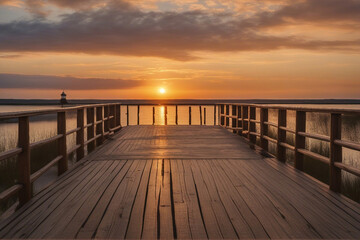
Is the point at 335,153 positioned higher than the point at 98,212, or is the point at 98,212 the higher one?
the point at 335,153

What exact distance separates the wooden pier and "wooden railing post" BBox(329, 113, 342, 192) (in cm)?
12

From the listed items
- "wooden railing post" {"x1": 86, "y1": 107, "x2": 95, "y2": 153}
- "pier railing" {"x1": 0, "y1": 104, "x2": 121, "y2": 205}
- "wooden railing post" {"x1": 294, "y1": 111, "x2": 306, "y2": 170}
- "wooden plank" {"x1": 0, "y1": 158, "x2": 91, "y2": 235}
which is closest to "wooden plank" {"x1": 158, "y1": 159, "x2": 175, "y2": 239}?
"wooden plank" {"x1": 0, "y1": 158, "x2": 91, "y2": 235}

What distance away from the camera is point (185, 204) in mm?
3988

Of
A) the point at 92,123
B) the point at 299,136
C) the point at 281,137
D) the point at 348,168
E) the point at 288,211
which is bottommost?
the point at 288,211

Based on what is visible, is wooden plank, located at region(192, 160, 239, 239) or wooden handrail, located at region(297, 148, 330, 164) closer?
wooden plank, located at region(192, 160, 239, 239)

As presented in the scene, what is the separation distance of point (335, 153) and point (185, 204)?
6.57ft

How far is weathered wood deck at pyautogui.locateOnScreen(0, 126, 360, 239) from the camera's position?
3.18 metres

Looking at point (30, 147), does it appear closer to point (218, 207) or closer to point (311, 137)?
point (218, 207)

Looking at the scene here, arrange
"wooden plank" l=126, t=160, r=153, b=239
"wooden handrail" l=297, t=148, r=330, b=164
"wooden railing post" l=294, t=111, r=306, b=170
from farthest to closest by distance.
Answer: "wooden railing post" l=294, t=111, r=306, b=170, "wooden handrail" l=297, t=148, r=330, b=164, "wooden plank" l=126, t=160, r=153, b=239

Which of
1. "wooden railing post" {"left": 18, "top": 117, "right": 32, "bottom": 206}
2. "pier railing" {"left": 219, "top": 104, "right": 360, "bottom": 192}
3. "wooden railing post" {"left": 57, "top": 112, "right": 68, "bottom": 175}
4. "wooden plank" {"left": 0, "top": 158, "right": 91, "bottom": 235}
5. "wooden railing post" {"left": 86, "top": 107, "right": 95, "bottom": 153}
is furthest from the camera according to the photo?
Answer: "wooden railing post" {"left": 86, "top": 107, "right": 95, "bottom": 153}

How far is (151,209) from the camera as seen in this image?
3.81 meters

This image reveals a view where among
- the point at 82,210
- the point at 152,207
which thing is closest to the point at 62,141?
the point at 82,210

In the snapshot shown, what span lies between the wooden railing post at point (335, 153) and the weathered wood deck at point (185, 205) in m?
0.15

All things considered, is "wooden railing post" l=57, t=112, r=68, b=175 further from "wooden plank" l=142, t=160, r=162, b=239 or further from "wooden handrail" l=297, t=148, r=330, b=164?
"wooden handrail" l=297, t=148, r=330, b=164
